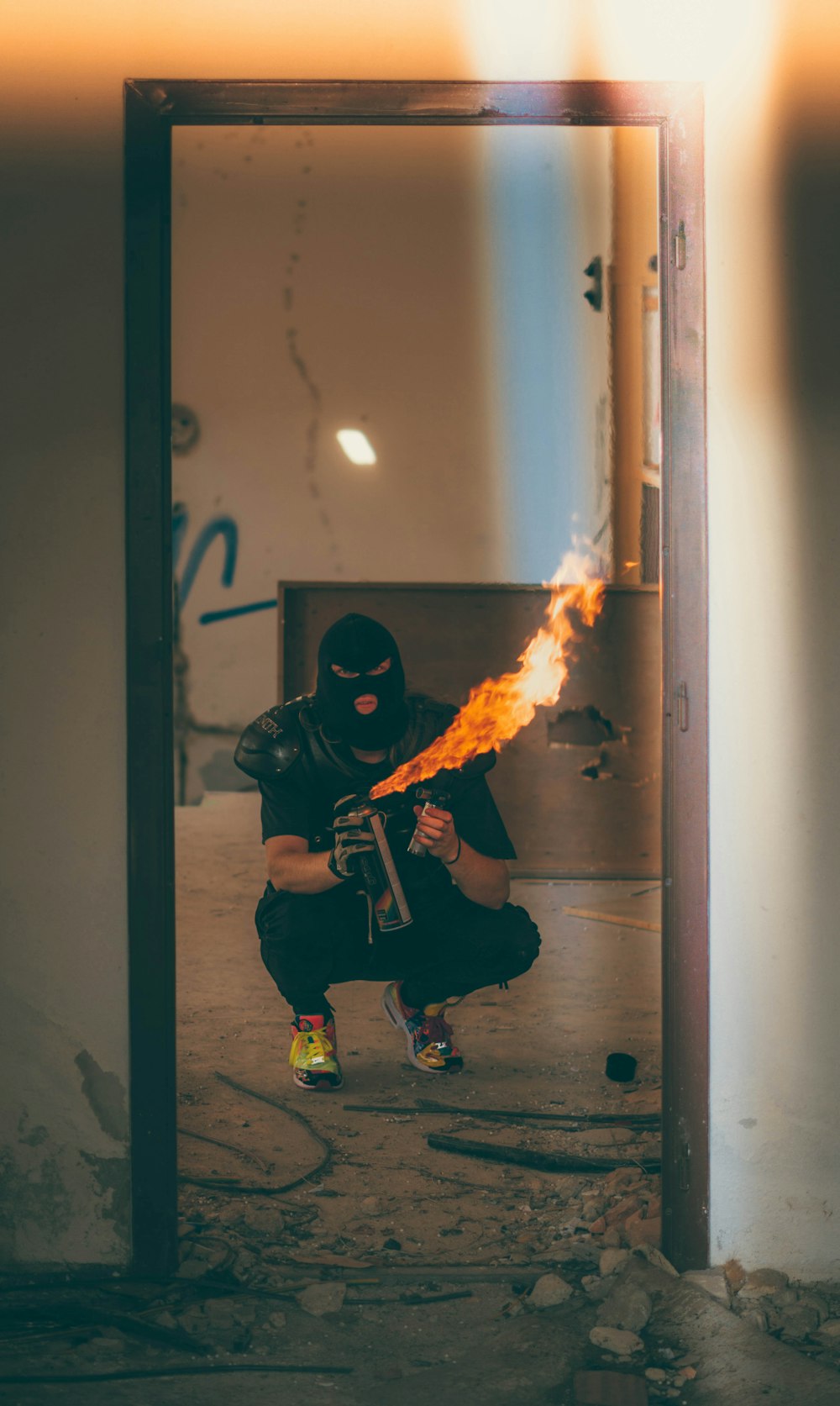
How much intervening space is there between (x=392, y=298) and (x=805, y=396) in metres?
6.02

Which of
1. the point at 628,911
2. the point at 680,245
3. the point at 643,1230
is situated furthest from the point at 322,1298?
the point at 628,911

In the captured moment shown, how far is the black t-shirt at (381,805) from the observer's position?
3717 millimetres

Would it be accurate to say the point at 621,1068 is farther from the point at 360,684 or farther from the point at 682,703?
the point at 682,703

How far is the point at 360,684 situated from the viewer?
368cm

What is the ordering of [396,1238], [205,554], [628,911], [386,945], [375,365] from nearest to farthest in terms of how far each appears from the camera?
1. [396,1238]
2. [386,945]
3. [628,911]
4. [375,365]
5. [205,554]

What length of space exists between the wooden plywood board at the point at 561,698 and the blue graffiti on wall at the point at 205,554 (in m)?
2.41

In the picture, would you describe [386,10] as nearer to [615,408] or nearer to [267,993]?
[267,993]

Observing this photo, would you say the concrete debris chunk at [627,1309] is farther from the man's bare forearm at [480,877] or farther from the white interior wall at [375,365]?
the white interior wall at [375,365]

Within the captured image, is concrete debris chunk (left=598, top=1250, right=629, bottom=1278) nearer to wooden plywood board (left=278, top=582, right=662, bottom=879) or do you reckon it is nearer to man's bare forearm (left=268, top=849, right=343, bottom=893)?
man's bare forearm (left=268, top=849, right=343, bottom=893)

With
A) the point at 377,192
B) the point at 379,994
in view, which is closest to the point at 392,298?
the point at 377,192

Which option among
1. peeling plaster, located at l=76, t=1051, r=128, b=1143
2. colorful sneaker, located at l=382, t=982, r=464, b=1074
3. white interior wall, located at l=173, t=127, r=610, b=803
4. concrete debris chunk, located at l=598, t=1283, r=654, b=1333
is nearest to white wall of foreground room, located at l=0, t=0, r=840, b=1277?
peeling plaster, located at l=76, t=1051, r=128, b=1143

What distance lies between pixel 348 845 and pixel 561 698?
2896 millimetres

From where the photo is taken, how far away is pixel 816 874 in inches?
103

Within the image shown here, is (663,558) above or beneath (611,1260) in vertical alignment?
above
